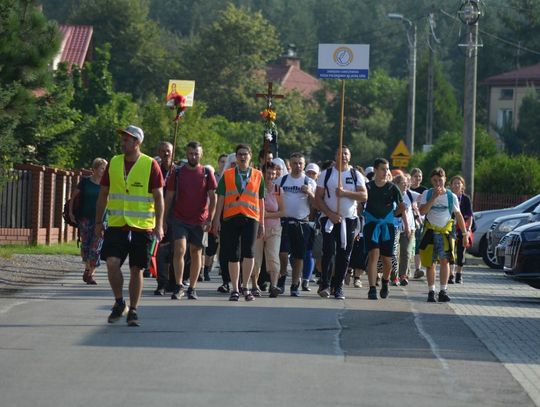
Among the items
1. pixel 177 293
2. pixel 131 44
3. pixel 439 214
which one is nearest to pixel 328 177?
pixel 439 214

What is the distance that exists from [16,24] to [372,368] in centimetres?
1486

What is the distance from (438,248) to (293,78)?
97.6 metres

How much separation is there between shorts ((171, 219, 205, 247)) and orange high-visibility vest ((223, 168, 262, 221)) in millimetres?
351

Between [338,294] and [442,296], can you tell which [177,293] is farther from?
[442,296]

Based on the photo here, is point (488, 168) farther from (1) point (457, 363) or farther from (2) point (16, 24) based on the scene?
(1) point (457, 363)

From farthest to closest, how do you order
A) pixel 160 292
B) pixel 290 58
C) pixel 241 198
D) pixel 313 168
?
pixel 290 58
pixel 313 168
pixel 160 292
pixel 241 198

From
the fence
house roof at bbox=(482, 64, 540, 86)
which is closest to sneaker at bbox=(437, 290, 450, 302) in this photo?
the fence

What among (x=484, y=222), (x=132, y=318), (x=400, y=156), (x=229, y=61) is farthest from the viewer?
(x=229, y=61)

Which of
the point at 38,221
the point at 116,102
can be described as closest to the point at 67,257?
the point at 38,221

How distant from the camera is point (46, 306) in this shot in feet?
50.1

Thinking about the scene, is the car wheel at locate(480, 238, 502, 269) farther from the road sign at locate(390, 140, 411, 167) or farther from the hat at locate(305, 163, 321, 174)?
the road sign at locate(390, 140, 411, 167)

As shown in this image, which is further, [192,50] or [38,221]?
[192,50]

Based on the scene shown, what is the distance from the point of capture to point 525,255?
19.1 m

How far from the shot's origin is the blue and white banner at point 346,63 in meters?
20.6
